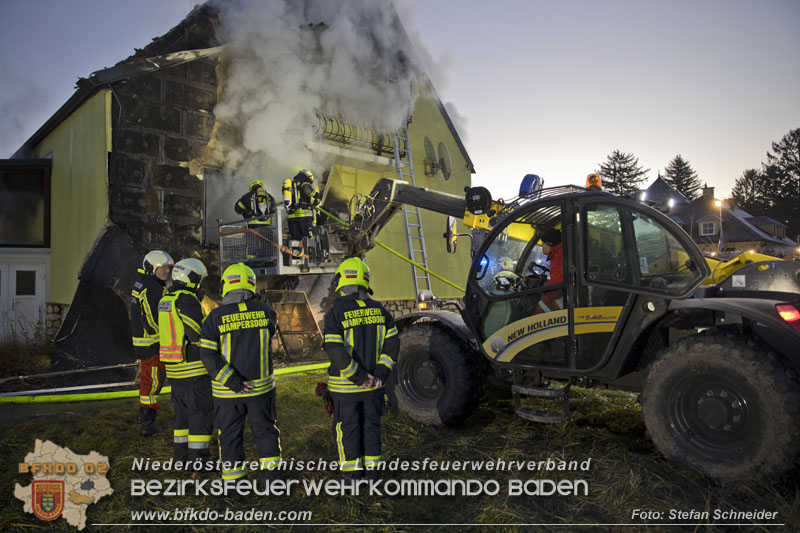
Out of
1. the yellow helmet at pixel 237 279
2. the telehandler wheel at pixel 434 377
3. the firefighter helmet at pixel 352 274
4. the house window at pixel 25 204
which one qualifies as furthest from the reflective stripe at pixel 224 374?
the house window at pixel 25 204

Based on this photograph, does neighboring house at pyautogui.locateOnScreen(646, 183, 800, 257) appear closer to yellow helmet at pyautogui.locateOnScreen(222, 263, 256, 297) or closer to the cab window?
the cab window

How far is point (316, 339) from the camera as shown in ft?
33.6

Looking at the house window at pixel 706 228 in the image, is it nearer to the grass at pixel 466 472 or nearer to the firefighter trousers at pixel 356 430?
the grass at pixel 466 472

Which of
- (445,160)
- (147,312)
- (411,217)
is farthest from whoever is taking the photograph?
(445,160)

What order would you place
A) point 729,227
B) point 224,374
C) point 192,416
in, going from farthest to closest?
point 729,227 < point 192,416 < point 224,374

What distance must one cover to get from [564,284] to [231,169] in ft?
27.1

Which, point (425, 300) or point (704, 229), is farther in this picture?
point (704, 229)

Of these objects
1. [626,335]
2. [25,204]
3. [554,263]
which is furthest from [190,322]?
[25,204]

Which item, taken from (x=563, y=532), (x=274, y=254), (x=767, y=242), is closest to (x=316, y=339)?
(x=274, y=254)

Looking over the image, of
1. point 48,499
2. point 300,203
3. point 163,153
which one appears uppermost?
point 163,153

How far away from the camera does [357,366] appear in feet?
12.5

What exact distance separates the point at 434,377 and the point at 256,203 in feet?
18.6

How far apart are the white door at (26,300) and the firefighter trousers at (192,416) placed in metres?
7.80

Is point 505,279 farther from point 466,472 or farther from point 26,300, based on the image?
point 26,300
